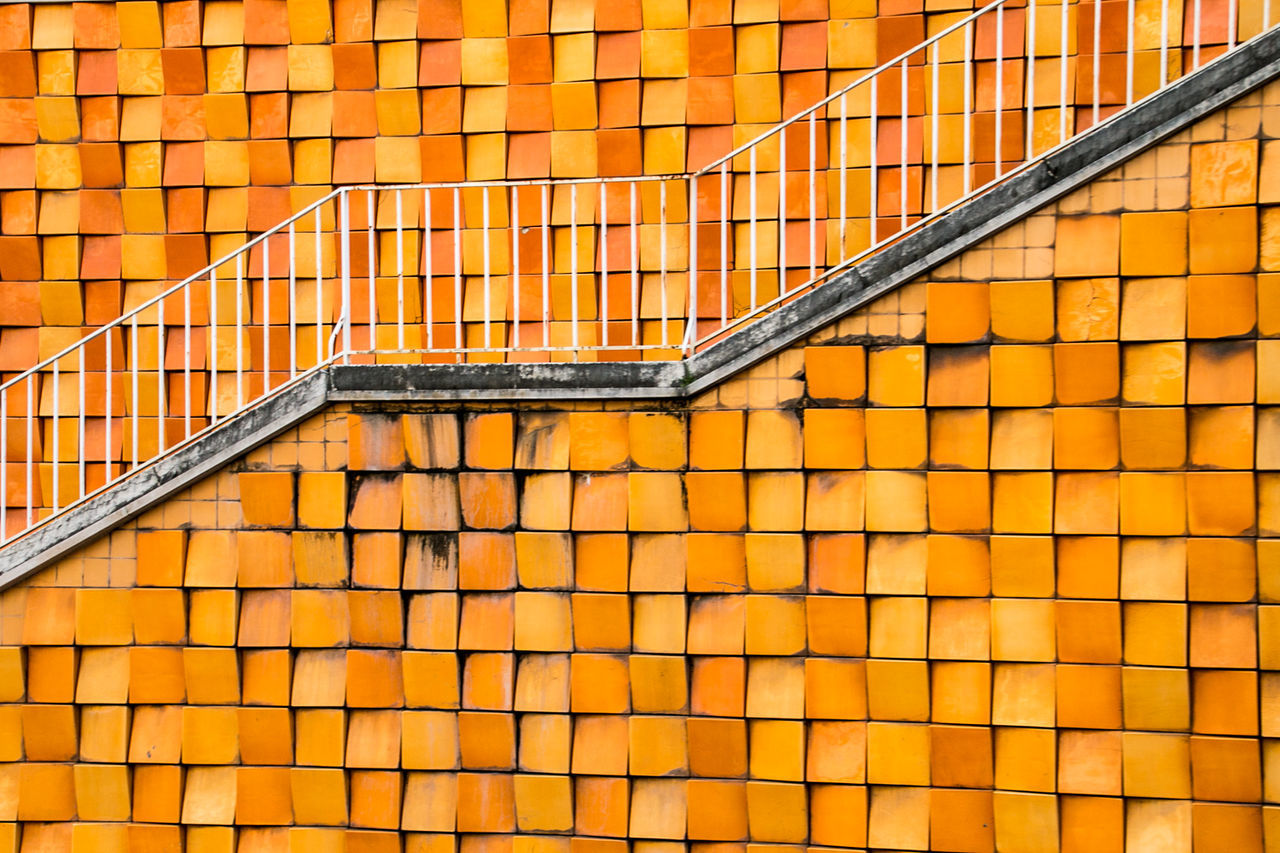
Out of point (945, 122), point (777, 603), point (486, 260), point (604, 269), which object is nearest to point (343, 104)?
point (486, 260)

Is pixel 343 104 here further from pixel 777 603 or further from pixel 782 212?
pixel 777 603

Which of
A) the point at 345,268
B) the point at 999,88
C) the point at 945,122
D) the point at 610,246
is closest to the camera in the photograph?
the point at 999,88

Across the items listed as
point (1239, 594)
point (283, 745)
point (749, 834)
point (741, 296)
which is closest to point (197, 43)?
point (741, 296)

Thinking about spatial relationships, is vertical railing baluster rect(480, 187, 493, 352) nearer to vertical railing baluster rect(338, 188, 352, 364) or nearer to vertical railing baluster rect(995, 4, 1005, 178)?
vertical railing baluster rect(338, 188, 352, 364)

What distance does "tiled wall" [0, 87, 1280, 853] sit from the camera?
3285mm

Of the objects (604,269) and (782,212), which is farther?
(604,269)

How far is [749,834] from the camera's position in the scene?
11.7 ft

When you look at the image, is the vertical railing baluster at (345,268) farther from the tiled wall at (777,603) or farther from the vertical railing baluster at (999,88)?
the vertical railing baluster at (999,88)

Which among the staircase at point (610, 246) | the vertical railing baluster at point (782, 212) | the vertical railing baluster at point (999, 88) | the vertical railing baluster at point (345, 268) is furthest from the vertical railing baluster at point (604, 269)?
the vertical railing baluster at point (999, 88)

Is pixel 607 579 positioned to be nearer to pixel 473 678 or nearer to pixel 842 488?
pixel 473 678

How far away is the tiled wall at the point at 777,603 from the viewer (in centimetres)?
329

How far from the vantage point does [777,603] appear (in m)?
3.51

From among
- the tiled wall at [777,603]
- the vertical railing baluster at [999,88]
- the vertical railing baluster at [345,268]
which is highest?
the vertical railing baluster at [999,88]

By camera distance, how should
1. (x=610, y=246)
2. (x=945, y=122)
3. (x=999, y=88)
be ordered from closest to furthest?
1. (x=999, y=88)
2. (x=945, y=122)
3. (x=610, y=246)
